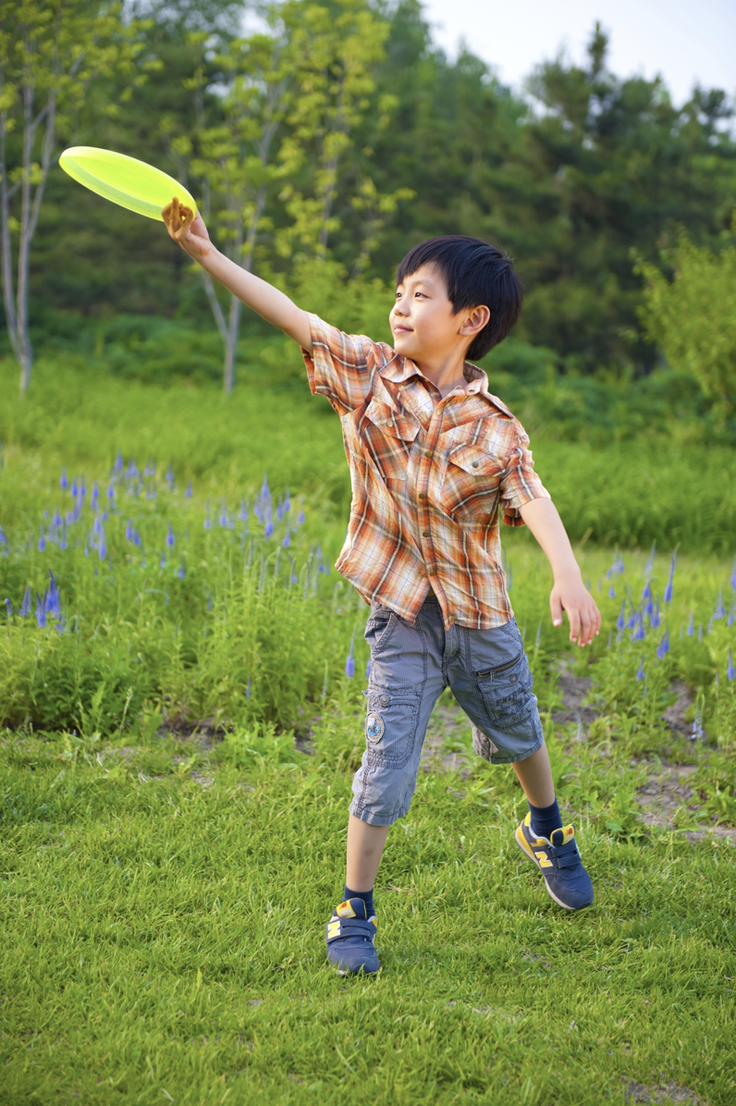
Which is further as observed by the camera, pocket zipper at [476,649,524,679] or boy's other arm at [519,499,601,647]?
pocket zipper at [476,649,524,679]

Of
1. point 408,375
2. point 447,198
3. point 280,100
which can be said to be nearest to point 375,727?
point 408,375

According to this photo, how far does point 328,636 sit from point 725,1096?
7.88 feet

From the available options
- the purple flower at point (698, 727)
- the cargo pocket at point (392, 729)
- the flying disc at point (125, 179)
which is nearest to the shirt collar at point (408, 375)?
the flying disc at point (125, 179)

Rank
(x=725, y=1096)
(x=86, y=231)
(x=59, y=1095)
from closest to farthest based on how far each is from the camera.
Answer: (x=59, y=1095)
(x=725, y=1096)
(x=86, y=231)

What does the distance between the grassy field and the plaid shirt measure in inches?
36.2

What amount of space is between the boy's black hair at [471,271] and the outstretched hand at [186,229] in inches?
19.3

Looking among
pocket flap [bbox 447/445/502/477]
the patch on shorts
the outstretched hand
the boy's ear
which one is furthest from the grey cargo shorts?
the outstretched hand

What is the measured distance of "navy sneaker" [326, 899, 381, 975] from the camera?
2.31 m

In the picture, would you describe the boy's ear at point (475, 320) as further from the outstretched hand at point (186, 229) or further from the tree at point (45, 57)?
the tree at point (45, 57)

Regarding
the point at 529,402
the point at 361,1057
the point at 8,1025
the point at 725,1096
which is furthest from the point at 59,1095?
the point at 529,402

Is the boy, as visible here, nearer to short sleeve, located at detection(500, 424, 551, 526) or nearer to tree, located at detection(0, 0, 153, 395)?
short sleeve, located at detection(500, 424, 551, 526)

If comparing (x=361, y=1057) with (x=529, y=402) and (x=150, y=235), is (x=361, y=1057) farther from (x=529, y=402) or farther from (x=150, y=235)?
(x=150, y=235)

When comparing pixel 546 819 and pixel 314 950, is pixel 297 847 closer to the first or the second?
pixel 314 950

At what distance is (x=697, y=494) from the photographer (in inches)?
310
